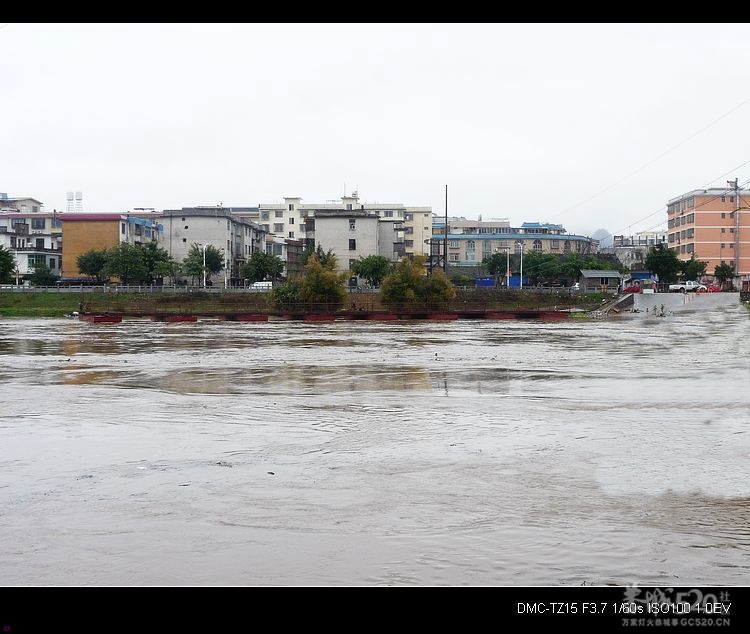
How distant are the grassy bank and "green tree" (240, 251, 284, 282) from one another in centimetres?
1352

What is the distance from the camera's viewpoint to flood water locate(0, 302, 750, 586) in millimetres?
6344

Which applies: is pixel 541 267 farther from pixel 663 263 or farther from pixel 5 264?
pixel 5 264

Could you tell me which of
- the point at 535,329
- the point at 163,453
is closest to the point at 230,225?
the point at 535,329

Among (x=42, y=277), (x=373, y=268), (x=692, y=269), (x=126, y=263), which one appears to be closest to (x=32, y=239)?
(x=42, y=277)

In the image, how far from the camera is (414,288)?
2494 inches

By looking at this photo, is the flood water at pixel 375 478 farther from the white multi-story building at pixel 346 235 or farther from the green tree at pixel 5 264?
the white multi-story building at pixel 346 235

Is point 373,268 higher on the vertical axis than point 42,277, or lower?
higher

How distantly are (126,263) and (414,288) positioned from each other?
98.5 feet

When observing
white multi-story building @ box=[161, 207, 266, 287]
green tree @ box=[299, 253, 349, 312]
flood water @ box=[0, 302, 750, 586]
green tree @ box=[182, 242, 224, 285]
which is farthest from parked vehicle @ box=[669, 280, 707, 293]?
flood water @ box=[0, 302, 750, 586]

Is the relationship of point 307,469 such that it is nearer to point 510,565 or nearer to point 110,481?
point 110,481

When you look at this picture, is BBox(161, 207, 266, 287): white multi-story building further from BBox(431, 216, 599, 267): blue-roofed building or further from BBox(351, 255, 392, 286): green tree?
BBox(431, 216, 599, 267): blue-roofed building

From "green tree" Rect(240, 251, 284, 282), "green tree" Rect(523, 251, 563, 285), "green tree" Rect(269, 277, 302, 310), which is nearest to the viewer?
"green tree" Rect(269, 277, 302, 310)
